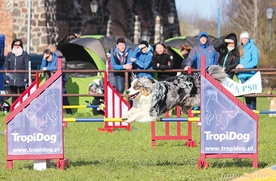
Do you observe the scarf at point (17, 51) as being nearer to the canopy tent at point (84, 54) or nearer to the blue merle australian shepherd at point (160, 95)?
the canopy tent at point (84, 54)

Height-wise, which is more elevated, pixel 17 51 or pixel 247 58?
pixel 17 51

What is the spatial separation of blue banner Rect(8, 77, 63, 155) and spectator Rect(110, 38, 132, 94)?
784cm

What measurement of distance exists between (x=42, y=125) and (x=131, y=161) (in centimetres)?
165

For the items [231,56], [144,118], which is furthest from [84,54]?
[144,118]

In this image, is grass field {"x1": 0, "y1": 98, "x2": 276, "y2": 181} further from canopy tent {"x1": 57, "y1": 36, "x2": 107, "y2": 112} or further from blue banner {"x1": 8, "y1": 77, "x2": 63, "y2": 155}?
canopy tent {"x1": 57, "y1": 36, "x2": 107, "y2": 112}

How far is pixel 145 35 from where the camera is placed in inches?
1976

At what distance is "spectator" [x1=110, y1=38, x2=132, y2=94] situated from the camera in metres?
18.6

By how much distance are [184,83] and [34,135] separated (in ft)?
10.2

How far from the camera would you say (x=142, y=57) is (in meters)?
18.5

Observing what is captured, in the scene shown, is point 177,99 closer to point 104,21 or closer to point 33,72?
point 33,72

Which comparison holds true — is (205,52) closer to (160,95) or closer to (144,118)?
(160,95)

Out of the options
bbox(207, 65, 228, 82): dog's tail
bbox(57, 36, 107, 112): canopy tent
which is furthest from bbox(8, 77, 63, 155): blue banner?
bbox(57, 36, 107, 112): canopy tent

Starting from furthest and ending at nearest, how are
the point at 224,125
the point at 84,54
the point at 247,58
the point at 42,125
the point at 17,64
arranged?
1. the point at 84,54
2. the point at 17,64
3. the point at 247,58
4. the point at 42,125
5. the point at 224,125

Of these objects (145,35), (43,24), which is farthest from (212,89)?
(145,35)
